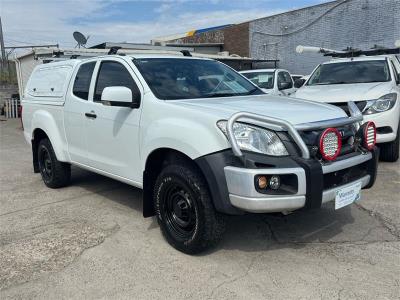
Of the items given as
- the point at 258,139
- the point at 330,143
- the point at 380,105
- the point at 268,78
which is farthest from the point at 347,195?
the point at 268,78

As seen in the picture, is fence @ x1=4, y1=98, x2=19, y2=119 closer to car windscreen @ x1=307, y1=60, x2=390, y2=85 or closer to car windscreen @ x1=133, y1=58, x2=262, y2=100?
car windscreen @ x1=307, y1=60, x2=390, y2=85

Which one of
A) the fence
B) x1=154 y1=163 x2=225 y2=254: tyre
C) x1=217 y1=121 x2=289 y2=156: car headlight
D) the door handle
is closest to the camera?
x1=217 y1=121 x2=289 y2=156: car headlight

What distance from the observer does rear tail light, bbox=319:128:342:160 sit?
137 inches

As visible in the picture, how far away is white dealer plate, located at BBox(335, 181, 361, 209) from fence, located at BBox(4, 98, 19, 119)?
18.1 m

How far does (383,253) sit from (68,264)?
2.74 m

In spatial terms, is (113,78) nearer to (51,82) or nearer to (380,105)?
(51,82)

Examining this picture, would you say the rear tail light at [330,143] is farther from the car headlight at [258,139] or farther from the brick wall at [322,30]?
the brick wall at [322,30]

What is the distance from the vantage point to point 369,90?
279 inches

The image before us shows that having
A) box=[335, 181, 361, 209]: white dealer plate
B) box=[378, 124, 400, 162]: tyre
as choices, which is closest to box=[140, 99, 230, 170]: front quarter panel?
box=[335, 181, 361, 209]: white dealer plate

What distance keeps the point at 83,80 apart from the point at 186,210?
246 cm

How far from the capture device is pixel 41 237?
4.43 m

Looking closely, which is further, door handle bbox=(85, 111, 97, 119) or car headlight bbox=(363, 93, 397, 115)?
car headlight bbox=(363, 93, 397, 115)

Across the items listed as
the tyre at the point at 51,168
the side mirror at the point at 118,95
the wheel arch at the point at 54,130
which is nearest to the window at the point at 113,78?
the side mirror at the point at 118,95

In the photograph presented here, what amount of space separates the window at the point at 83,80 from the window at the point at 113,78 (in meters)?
0.21
